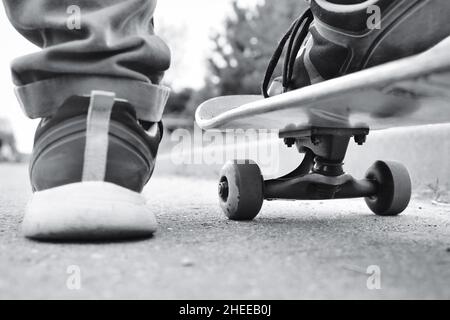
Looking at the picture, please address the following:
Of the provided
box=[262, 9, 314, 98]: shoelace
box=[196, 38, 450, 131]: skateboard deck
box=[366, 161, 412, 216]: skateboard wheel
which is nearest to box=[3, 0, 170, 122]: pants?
box=[196, 38, 450, 131]: skateboard deck

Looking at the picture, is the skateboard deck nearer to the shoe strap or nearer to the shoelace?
the shoelace

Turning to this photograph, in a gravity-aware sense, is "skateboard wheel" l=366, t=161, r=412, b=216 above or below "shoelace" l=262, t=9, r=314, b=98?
below

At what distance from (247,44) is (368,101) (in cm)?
1322

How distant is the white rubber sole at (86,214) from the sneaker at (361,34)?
1.78 ft

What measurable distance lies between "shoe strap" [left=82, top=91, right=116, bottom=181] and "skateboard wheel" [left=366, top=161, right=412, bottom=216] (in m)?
0.93

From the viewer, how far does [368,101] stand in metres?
0.98

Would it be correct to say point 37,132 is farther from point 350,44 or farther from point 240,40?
point 240,40

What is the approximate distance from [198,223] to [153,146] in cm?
29

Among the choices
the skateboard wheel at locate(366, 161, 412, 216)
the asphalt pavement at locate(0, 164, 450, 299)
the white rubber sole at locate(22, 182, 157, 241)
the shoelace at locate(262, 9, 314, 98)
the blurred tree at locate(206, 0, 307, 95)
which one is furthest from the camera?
the blurred tree at locate(206, 0, 307, 95)

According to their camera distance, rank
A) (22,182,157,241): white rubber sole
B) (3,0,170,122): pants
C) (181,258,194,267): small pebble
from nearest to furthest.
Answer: (181,258,194,267): small pebble
(22,182,157,241): white rubber sole
(3,0,170,122): pants

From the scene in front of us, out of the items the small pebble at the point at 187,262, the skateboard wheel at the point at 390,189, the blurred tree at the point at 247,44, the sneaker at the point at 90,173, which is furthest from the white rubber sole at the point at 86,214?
the blurred tree at the point at 247,44

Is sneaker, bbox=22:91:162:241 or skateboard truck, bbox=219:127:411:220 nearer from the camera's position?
sneaker, bbox=22:91:162:241

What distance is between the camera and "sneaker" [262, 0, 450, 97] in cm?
92
